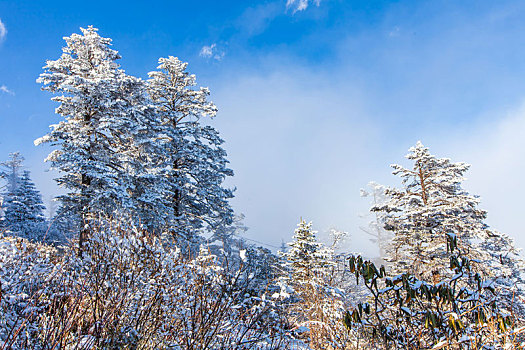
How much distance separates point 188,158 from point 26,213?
52.6 feet

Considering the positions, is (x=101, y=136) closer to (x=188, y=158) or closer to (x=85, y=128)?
(x=85, y=128)

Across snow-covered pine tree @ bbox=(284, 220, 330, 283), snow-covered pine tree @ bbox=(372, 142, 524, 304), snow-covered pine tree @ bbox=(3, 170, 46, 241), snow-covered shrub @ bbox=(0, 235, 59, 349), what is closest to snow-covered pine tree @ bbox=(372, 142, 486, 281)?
snow-covered pine tree @ bbox=(372, 142, 524, 304)

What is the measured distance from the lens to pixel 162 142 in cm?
1352

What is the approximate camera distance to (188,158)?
1401 cm

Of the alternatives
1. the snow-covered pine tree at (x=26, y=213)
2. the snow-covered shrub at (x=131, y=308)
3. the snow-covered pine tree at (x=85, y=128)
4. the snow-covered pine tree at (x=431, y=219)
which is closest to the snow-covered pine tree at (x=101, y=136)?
the snow-covered pine tree at (x=85, y=128)

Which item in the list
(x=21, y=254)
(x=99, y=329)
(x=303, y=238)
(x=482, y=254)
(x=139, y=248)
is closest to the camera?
(x=99, y=329)

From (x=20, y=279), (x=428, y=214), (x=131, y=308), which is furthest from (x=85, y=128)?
(x=428, y=214)

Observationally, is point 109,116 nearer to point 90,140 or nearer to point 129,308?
point 90,140

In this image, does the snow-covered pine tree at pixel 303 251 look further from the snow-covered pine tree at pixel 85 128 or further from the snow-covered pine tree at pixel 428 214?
the snow-covered pine tree at pixel 85 128

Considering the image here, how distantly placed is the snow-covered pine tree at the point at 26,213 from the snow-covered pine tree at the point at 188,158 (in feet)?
44.4

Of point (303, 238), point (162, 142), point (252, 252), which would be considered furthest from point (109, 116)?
point (303, 238)

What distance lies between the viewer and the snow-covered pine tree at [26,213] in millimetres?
19906

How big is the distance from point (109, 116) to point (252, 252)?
856cm

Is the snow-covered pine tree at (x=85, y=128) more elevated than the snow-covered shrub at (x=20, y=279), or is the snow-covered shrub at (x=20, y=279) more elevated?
the snow-covered pine tree at (x=85, y=128)
